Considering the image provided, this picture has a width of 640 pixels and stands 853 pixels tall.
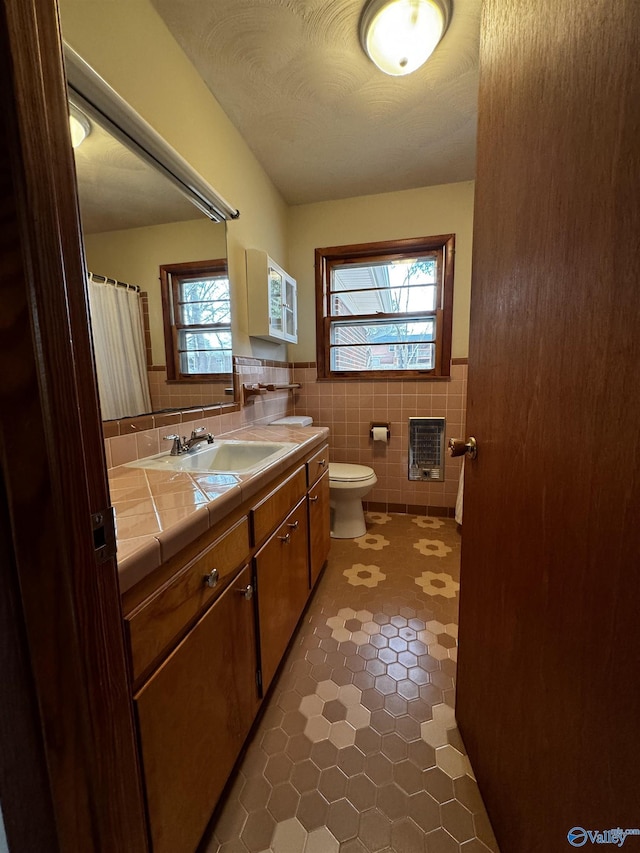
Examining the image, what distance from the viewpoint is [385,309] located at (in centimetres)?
266

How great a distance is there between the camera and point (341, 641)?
4.74 feet

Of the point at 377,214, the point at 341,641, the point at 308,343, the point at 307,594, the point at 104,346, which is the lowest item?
the point at 341,641

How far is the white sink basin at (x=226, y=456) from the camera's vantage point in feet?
4.19

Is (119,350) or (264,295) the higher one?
(264,295)

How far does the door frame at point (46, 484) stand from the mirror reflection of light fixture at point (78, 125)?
35.5 inches

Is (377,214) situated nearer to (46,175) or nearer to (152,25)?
(152,25)

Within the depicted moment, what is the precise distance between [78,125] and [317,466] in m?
1.52

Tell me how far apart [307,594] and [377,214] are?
8.71 ft

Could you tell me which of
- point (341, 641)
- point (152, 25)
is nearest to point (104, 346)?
point (152, 25)

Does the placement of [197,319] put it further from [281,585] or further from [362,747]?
[362,747]

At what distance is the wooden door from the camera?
0.39 meters

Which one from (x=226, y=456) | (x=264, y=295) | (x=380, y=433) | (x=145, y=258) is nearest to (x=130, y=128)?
(x=145, y=258)

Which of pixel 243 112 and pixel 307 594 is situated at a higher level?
pixel 243 112

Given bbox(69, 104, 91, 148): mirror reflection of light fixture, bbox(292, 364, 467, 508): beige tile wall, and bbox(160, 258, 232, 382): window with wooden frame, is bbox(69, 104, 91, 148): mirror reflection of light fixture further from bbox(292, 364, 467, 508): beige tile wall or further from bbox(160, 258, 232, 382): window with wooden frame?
bbox(292, 364, 467, 508): beige tile wall
